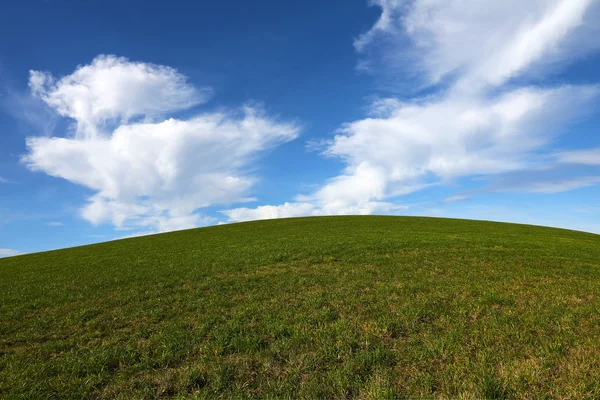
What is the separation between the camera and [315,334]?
382 inches

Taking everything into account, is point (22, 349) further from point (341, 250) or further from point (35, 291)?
point (341, 250)

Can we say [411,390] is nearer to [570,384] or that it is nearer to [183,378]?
[570,384]

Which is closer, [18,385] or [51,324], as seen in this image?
[18,385]

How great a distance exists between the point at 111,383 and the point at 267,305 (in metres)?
A: 6.38

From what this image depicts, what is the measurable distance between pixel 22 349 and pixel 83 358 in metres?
3.00

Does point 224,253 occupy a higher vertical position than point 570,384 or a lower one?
higher

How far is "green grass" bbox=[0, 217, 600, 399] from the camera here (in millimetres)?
7078

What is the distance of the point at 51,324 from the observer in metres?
12.9

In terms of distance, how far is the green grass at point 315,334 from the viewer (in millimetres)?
7078

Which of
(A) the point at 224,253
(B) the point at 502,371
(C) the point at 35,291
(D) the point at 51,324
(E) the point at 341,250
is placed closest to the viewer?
(B) the point at 502,371

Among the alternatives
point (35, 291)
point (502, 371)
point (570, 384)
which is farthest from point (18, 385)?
point (35, 291)

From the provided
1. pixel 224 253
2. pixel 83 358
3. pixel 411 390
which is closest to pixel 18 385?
pixel 83 358

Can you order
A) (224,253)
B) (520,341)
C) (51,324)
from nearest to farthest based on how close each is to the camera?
1. (520,341)
2. (51,324)
3. (224,253)

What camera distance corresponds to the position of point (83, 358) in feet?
30.5
